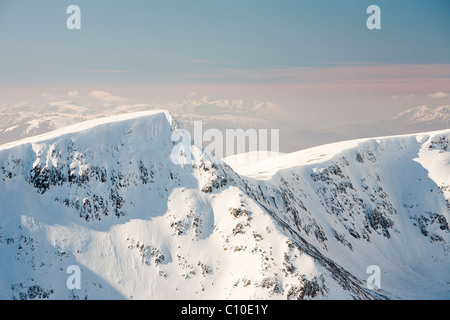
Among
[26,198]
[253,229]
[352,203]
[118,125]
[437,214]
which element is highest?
[118,125]

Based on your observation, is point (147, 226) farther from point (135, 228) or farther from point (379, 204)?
point (379, 204)

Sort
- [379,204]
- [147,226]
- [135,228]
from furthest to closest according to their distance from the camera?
[379,204] < [147,226] < [135,228]

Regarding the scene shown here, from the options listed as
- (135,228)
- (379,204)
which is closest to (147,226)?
(135,228)

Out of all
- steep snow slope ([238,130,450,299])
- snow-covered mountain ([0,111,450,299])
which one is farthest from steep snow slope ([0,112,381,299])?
steep snow slope ([238,130,450,299])

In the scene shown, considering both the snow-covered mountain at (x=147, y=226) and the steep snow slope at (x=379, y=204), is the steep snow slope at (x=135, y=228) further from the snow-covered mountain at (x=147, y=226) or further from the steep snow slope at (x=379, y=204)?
the steep snow slope at (x=379, y=204)

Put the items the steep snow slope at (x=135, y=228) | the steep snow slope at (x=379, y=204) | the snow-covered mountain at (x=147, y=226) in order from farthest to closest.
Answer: the steep snow slope at (x=379, y=204)
the snow-covered mountain at (x=147, y=226)
the steep snow slope at (x=135, y=228)

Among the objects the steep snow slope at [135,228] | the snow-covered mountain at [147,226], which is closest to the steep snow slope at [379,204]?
the snow-covered mountain at [147,226]

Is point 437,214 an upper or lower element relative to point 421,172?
lower

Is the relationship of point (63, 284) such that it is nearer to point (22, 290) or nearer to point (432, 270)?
point (22, 290)

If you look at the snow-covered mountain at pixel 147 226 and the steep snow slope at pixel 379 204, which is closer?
the snow-covered mountain at pixel 147 226

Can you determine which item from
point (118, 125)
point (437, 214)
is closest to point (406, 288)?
point (437, 214)
